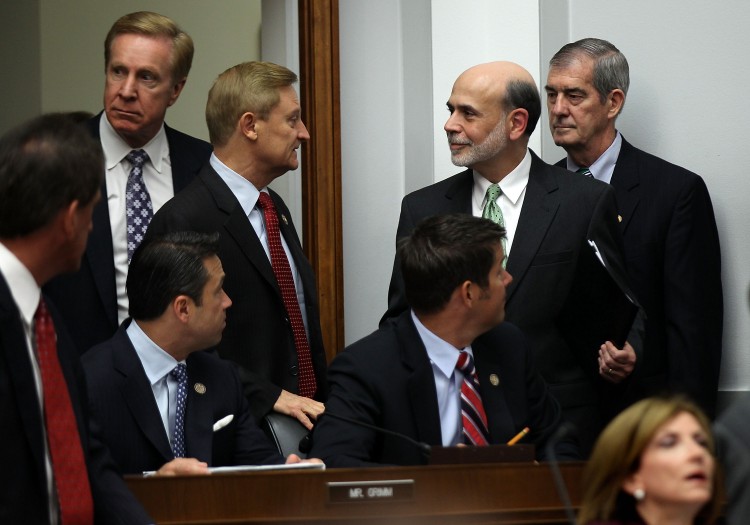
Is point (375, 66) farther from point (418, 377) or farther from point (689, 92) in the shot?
point (418, 377)

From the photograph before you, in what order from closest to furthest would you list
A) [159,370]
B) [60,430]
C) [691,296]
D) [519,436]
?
[60,430], [519,436], [159,370], [691,296]

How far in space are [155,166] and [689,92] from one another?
2114 mm

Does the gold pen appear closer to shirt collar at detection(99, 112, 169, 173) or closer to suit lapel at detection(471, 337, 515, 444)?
suit lapel at detection(471, 337, 515, 444)

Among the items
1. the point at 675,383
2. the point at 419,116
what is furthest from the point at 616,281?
the point at 419,116

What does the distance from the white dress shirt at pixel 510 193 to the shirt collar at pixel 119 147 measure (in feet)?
3.49

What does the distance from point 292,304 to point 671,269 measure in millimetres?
1398

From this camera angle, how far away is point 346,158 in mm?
6016

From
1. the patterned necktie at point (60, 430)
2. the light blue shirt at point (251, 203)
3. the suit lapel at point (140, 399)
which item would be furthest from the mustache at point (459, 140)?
the patterned necktie at point (60, 430)

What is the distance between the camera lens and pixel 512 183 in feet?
16.1

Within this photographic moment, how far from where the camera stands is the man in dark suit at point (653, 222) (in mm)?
5105

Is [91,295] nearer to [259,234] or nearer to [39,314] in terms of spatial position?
[259,234]

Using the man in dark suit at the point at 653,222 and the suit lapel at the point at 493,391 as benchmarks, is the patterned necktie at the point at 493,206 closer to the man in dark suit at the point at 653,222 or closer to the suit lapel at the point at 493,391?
the man in dark suit at the point at 653,222

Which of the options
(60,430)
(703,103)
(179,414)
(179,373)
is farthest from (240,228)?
(703,103)

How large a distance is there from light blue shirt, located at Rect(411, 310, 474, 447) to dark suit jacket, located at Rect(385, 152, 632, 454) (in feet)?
2.00
